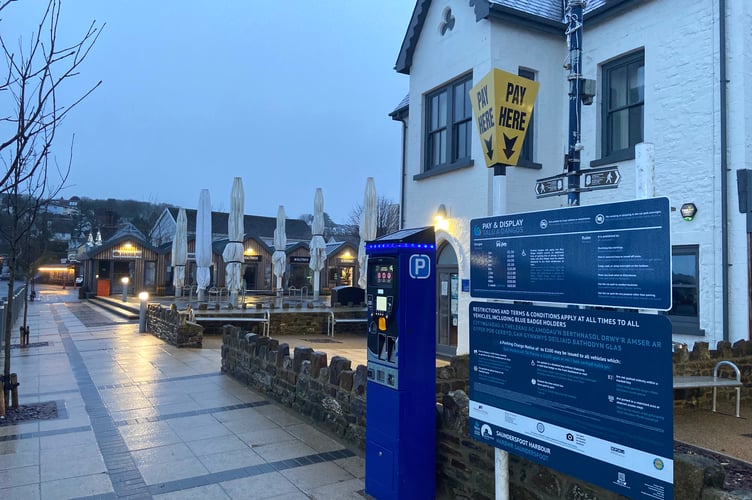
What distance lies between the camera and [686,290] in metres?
8.27

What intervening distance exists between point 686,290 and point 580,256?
22.1 ft

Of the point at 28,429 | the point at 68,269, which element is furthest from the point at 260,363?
the point at 68,269

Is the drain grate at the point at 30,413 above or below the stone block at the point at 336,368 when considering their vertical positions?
below

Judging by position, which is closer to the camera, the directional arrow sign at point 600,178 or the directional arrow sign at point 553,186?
the directional arrow sign at point 600,178

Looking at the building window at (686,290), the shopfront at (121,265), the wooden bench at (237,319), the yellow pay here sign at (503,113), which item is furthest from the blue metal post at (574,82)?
the shopfront at (121,265)

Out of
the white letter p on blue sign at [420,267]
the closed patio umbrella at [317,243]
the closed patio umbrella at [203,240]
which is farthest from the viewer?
the closed patio umbrella at [317,243]

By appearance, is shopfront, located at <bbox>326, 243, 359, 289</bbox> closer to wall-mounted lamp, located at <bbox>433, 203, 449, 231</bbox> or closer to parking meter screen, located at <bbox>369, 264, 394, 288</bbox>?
wall-mounted lamp, located at <bbox>433, 203, 449, 231</bbox>

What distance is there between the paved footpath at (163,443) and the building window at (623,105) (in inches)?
293

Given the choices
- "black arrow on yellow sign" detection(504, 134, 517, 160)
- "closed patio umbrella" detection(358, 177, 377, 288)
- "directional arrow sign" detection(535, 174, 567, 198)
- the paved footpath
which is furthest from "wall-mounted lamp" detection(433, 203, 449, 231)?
"directional arrow sign" detection(535, 174, 567, 198)

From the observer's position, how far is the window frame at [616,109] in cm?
912

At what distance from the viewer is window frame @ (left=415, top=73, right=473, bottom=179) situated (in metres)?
10.8

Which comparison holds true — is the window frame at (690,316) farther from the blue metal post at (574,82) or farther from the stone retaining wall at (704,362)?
the blue metal post at (574,82)

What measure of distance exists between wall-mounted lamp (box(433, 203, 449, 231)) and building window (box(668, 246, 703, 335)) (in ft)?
14.2

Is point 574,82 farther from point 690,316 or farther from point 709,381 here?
point 690,316
